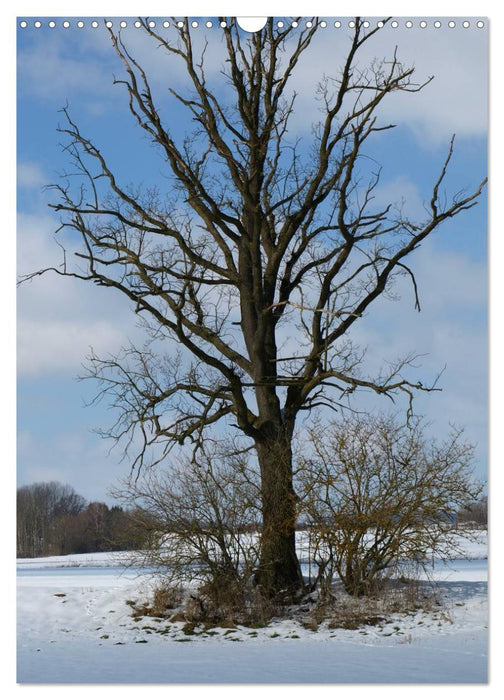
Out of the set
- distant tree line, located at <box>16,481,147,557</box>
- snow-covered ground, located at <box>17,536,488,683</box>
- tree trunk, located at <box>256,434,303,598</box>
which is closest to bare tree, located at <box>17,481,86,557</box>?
distant tree line, located at <box>16,481,147,557</box>

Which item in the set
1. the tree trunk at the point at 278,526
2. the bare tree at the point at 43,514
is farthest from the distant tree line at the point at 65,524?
the tree trunk at the point at 278,526

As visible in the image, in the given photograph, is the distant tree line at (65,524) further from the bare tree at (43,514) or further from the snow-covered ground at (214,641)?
the snow-covered ground at (214,641)

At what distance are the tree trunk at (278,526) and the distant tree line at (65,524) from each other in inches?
69.6

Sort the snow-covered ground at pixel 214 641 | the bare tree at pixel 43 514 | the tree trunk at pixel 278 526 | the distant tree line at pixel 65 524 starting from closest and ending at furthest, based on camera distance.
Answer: the snow-covered ground at pixel 214 641 → the bare tree at pixel 43 514 → the distant tree line at pixel 65 524 → the tree trunk at pixel 278 526

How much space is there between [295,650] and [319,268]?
19.7 feet

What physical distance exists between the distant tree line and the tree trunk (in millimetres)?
1769

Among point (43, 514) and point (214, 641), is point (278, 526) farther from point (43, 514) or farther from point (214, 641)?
point (43, 514)

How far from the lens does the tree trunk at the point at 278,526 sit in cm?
1193

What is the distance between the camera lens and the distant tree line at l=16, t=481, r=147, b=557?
939 centimetres

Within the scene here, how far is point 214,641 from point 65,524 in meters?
2.45

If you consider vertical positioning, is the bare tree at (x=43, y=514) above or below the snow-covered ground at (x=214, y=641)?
above

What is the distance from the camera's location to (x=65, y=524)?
37.2 feet

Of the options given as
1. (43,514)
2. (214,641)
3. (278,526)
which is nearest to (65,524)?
(43,514)
